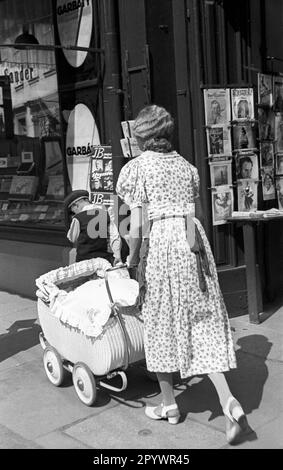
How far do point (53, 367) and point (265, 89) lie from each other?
3334mm

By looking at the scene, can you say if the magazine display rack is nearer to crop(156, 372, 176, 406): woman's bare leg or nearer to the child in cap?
the child in cap

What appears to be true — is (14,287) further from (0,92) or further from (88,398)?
(88,398)

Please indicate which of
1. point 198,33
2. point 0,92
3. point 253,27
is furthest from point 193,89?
point 0,92

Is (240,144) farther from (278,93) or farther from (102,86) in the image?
(102,86)

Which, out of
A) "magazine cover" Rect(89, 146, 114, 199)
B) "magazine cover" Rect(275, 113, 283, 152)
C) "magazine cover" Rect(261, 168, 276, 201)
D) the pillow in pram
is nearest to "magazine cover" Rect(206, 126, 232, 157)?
"magazine cover" Rect(261, 168, 276, 201)

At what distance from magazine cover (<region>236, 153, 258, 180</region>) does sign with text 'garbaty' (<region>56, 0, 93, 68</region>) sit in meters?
2.02

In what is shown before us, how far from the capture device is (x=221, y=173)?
18.4ft

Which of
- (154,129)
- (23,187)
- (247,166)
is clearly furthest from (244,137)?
(23,187)

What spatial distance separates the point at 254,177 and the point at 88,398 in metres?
2.82

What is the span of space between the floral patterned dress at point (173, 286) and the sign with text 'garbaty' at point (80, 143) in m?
2.96

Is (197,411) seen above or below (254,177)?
below

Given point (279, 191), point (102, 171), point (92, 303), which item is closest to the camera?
point (92, 303)

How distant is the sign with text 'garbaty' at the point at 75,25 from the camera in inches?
246

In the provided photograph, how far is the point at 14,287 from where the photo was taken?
25.1 ft
